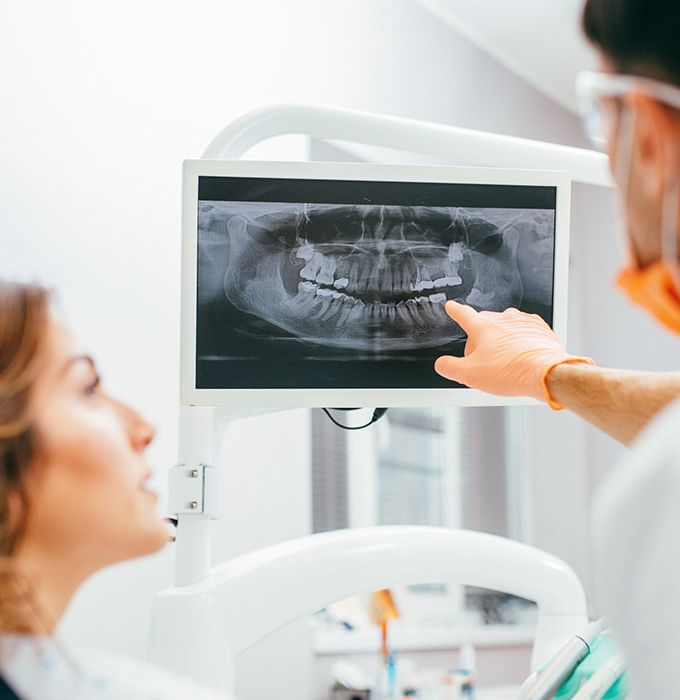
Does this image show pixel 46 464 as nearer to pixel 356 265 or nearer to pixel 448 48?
pixel 356 265

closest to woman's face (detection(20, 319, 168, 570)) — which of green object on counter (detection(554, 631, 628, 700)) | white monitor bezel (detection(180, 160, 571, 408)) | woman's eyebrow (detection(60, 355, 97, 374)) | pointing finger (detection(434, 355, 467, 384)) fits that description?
woman's eyebrow (detection(60, 355, 97, 374))

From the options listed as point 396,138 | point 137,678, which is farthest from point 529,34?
point 137,678

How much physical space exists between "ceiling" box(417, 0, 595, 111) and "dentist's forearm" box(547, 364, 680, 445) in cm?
213

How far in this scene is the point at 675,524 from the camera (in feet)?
2.59

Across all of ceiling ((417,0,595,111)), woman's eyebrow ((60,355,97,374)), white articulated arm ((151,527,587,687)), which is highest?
ceiling ((417,0,595,111))

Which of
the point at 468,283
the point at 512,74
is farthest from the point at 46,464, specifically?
the point at 512,74

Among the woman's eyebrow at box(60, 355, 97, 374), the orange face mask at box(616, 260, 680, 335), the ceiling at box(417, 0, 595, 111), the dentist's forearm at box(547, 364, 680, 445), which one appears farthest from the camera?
the ceiling at box(417, 0, 595, 111)

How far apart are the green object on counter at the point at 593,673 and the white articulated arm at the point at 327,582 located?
0.77ft

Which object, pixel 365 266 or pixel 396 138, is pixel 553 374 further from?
pixel 396 138

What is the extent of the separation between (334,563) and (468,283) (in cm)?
47

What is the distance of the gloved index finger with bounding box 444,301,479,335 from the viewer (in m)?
1.51

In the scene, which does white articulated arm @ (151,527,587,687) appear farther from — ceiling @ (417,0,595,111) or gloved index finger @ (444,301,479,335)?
ceiling @ (417,0,595,111)

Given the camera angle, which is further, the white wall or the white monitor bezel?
the white wall

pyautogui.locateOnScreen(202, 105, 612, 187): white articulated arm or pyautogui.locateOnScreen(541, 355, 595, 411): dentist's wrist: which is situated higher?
pyautogui.locateOnScreen(202, 105, 612, 187): white articulated arm
